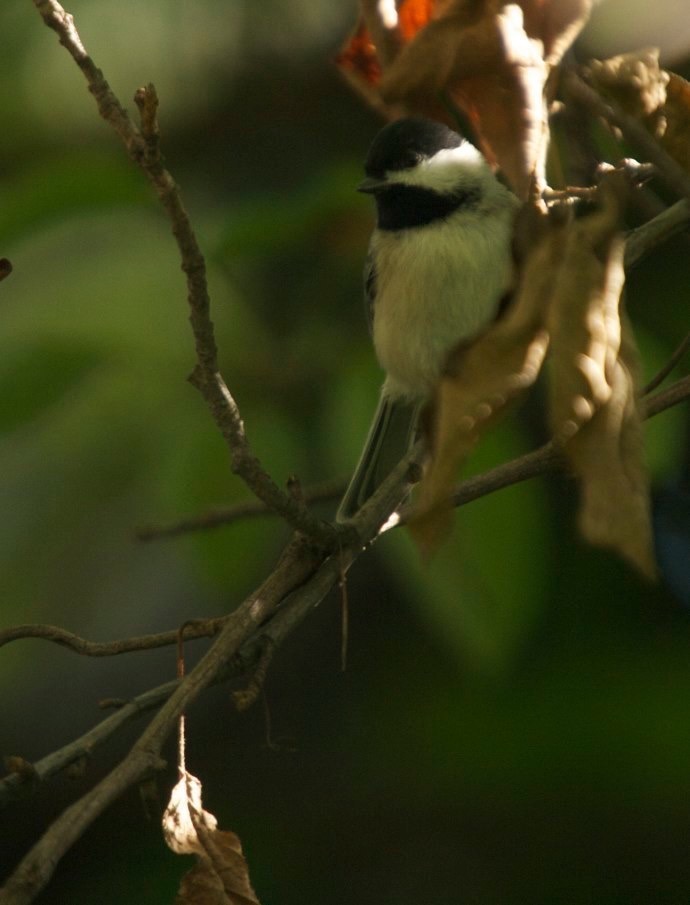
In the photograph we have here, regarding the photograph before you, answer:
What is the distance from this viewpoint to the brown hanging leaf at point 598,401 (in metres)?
0.63

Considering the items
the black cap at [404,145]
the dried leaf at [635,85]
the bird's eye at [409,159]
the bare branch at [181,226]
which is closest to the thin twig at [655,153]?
the dried leaf at [635,85]

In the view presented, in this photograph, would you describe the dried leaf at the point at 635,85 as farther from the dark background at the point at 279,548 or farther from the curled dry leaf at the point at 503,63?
the dark background at the point at 279,548

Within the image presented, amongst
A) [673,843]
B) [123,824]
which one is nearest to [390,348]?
[673,843]

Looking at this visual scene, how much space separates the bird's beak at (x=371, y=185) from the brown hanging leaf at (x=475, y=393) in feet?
3.06

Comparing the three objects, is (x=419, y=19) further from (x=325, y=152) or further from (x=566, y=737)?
(x=566, y=737)

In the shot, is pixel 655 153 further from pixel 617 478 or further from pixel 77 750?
pixel 77 750

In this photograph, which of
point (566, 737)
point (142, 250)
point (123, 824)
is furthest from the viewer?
point (123, 824)

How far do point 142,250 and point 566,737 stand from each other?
113 centimetres

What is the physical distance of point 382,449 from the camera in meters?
1.80

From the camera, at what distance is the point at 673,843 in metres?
2.18

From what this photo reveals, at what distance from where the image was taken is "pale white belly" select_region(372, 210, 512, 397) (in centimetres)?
178

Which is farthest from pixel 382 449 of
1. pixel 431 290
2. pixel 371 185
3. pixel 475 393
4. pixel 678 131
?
pixel 475 393

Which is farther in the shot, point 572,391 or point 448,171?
point 448,171

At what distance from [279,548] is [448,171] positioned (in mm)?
668
